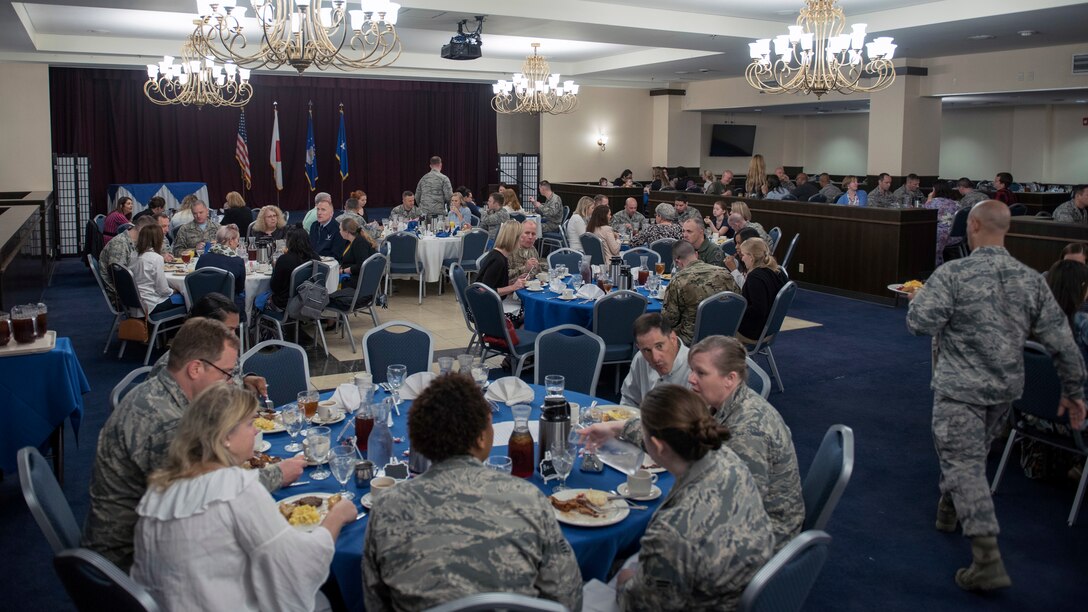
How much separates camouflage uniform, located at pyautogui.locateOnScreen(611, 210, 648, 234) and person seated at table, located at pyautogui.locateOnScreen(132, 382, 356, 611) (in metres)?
9.15

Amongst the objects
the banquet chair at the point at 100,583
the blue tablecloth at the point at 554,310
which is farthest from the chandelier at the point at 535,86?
the banquet chair at the point at 100,583

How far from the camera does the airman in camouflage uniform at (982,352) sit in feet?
12.7

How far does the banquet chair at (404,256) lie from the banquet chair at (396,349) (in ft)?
17.8

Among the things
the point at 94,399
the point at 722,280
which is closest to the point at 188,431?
the point at 722,280

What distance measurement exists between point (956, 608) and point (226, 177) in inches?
644

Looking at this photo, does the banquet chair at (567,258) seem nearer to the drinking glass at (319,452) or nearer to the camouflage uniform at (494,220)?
the camouflage uniform at (494,220)

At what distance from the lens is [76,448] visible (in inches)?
220

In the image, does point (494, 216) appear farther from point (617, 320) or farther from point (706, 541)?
point (706, 541)

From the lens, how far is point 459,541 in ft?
7.01

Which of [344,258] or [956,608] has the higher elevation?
[344,258]

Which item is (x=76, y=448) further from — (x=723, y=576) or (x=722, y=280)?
(x=723, y=576)

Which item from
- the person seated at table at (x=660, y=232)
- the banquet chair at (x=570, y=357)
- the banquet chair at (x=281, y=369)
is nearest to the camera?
A: the banquet chair at (x=281, y=369)

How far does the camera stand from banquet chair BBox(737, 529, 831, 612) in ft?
7.23

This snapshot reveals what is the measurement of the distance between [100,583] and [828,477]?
2.26 meters
